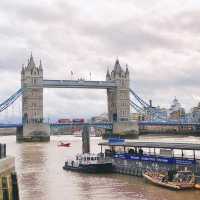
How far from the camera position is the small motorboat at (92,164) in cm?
4122

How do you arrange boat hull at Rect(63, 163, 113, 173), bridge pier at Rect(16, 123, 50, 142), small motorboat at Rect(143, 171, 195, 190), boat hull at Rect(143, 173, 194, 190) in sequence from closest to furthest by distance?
boat hull at Rect(143, 173, 194, 190), small motorboat at Rect(143, 171, 195, 190), boat hull at Rect(63, 163, 113, 173), bridge pier at Rect(16, 123, 50, 142)

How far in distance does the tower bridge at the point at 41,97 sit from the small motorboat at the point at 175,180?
294ft

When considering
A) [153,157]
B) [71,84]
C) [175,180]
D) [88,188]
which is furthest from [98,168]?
[71,84]

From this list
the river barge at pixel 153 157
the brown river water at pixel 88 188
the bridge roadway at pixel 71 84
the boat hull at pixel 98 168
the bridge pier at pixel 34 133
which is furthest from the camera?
the bridge roadway at pixel 71 84

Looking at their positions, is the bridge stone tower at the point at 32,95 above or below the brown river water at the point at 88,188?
above

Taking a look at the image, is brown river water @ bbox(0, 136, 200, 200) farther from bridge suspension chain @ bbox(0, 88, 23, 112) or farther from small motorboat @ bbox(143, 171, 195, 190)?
bridge suspension chain @ bbox(0, 88, 23, 112)

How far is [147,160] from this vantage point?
37.5 meters

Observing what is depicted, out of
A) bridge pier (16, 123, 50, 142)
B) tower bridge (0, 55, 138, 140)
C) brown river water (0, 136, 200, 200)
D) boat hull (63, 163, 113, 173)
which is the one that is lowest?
brown river water (0, 136, 200, 200)

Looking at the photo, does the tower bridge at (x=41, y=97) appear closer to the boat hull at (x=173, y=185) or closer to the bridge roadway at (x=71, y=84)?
the bridge roadway at (x=71, y=84)

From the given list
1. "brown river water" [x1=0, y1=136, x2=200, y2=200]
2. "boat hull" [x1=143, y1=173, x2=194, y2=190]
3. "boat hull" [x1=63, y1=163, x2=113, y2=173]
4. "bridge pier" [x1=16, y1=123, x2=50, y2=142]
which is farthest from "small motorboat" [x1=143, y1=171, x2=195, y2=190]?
"bridge pier" [x1=16, y1=123, x2=50, y2=142]

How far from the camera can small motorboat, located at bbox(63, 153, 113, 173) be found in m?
41.2

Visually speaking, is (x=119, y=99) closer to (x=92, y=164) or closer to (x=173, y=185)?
(x=92, y=164)

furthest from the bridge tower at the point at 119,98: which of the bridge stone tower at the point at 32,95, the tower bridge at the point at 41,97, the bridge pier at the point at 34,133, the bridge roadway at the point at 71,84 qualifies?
the bridge pier at the point at 34,133

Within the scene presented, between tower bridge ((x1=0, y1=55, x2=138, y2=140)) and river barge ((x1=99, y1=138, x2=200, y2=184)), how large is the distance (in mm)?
81874
